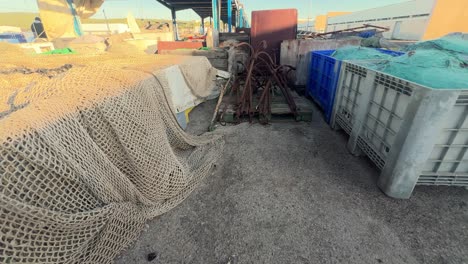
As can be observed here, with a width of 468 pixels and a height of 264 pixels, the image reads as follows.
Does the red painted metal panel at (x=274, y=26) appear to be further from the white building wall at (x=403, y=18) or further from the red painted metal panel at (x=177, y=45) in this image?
the white building wall at (x=403, y=18)

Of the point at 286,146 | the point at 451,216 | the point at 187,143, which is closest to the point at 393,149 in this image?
the point at 451,216

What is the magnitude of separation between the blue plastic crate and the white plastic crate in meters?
1.13

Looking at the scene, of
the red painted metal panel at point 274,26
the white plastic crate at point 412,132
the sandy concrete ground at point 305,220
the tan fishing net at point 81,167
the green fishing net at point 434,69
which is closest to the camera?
the tan fishing net at point 81,167

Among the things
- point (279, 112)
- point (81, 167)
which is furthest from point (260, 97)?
point (81, 167)

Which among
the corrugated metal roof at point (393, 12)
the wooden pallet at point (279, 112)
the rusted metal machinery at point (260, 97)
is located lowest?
the wooden pallet at point (279, 112)

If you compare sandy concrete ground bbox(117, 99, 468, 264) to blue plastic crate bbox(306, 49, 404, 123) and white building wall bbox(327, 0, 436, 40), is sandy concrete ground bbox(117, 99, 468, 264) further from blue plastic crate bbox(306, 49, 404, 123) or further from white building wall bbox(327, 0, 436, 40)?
white building wall bbox(327, 0, 436, 40)

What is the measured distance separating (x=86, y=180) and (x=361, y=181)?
9.61ft

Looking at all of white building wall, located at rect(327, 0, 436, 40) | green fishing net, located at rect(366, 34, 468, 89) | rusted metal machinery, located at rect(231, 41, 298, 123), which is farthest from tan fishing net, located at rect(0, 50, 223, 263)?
white building wall, located at rect(327, 0, 436, 40)

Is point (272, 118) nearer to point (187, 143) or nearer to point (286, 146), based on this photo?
point (286, 146)

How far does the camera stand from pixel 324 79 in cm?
451

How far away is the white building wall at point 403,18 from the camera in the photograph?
1788 centimetres

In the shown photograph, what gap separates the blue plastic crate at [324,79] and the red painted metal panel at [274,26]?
2.46 m

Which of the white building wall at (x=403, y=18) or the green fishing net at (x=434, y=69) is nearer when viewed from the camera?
the green fishing net at (x=434, y=69)

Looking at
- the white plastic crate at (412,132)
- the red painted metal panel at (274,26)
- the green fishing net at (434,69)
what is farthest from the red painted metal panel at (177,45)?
the green fishing net at (434,69)
